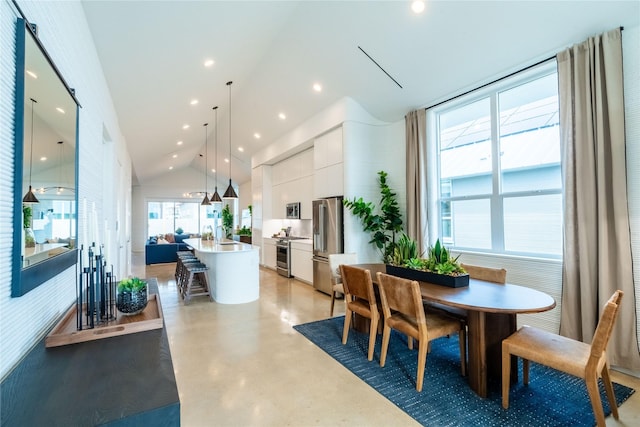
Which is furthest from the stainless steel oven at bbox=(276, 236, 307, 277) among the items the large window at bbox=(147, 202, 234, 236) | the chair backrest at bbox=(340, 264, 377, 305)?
the large window at bbox=(147, 202, 234, 236)

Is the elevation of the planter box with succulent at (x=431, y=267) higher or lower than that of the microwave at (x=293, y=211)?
lower

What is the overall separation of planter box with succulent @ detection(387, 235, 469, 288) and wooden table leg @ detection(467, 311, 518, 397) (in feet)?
1.23

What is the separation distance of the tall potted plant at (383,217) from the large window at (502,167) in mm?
658

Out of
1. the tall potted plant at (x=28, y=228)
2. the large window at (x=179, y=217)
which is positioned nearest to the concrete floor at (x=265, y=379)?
the tall potted plant at (x=28, y=228)

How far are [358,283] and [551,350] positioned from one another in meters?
1.57

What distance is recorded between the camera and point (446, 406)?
Result: 7.16 feet

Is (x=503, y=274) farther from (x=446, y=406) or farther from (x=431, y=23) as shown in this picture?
(x=431, y=23)

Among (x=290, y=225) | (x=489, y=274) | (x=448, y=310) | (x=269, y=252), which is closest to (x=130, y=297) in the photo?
(x=448, y=310)

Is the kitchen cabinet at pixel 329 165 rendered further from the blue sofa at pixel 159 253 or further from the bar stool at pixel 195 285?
the blue sofa at pixel 159 253

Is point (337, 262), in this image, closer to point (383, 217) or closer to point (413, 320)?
point (383, 217)

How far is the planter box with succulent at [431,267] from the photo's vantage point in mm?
2713

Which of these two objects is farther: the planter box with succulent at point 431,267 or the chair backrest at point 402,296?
the planter box with succulent at point 431,267

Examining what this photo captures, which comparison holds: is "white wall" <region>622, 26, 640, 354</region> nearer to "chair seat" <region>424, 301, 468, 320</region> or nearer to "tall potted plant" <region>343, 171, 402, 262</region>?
"chair seat" <region>424, 301, 468, 320</region>

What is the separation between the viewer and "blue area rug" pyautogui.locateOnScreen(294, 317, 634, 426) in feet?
6.73
